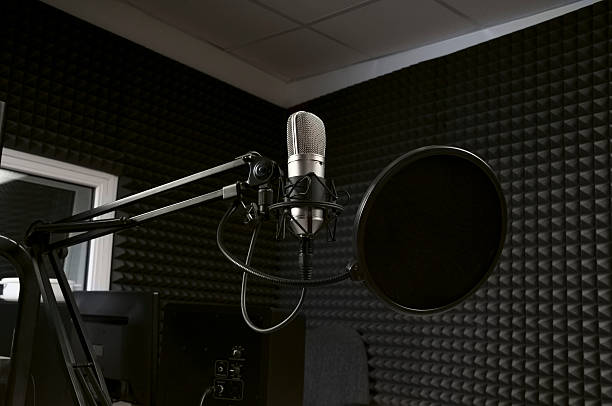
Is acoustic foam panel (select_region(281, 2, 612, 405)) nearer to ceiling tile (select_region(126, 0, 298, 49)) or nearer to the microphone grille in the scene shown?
ceiling tile (select_region(126, 0, 298, 49))

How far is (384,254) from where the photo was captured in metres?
0.72

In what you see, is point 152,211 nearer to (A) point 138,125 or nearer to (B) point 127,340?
(B) point 127,340

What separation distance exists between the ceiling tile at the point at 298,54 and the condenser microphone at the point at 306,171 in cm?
261

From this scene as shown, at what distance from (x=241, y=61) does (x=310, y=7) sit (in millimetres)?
814

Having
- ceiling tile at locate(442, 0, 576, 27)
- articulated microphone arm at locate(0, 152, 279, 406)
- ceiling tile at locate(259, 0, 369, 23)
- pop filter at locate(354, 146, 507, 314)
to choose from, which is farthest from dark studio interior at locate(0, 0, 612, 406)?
pop filter at locate(354, 146, 507, 314)

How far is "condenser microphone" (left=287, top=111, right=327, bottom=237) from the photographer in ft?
2.65

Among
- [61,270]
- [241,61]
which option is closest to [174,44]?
[241,61]

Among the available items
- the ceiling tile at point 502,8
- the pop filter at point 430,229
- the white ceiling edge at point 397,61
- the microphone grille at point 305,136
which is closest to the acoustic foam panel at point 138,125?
the white ceiling edge at point 397,61

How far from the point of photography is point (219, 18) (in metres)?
3.35

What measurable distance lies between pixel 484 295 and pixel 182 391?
6.52 ft

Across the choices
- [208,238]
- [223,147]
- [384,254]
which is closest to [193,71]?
[223,147]

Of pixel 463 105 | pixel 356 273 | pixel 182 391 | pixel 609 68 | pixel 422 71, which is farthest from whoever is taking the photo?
pixel 422 71

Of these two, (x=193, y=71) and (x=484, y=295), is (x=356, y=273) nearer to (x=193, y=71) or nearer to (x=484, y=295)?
(x=484, y=295)

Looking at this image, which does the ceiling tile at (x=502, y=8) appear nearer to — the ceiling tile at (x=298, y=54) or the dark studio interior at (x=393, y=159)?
the dark studio interior at (x=393, y=159)
